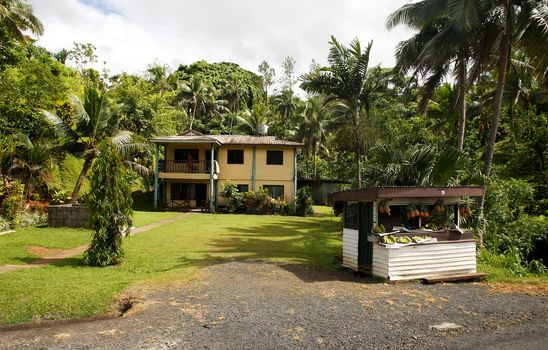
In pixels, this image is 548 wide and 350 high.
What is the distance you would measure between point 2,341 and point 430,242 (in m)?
8.09

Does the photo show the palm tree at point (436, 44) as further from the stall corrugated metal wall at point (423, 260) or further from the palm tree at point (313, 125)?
the palm tree at point (313, 125)

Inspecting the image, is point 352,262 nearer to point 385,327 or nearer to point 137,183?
point 385,327

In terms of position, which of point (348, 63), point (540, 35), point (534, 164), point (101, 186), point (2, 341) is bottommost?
point (2, 341)

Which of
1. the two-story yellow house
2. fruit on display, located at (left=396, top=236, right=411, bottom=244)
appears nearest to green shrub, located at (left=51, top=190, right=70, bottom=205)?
the two-story yellow house

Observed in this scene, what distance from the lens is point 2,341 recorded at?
213 inches

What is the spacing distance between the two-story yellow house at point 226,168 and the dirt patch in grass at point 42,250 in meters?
13.8

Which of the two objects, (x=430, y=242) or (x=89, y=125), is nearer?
(x=430, y=242)

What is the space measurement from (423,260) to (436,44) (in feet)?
28.0

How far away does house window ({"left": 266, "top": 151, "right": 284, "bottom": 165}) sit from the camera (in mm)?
26891

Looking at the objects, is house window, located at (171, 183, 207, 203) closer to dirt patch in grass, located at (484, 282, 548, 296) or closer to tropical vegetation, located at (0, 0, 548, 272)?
tropical vegetation, located at (0, 0, 548, 272)

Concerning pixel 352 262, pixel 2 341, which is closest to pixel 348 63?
pixel 352 262

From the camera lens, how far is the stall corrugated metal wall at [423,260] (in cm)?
876

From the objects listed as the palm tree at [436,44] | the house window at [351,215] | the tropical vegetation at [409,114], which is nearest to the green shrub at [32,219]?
the tropical vegetation at [409,114]

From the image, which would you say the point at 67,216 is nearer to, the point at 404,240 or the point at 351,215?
the point at 351,215
